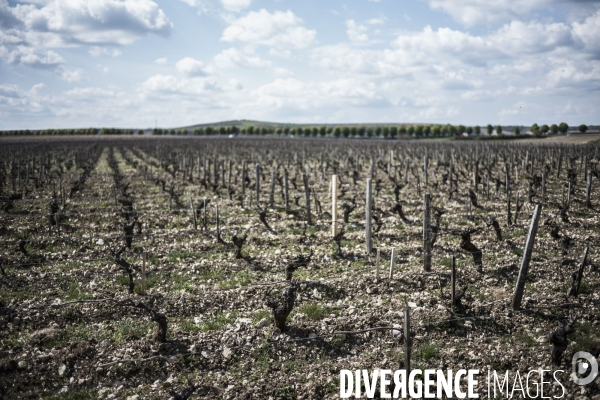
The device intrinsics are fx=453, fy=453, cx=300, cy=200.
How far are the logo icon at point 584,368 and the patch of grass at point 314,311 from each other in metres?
3.64

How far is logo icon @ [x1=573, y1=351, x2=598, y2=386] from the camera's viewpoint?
5590mm

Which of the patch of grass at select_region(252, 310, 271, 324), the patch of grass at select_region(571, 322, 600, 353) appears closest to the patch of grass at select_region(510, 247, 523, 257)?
the patch of grass at select_region(571, 322, 600, 353)

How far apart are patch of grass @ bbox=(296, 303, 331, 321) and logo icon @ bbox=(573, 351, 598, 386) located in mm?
3635

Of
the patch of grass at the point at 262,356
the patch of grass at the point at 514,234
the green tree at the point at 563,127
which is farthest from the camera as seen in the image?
the green tree at the point at 563,127

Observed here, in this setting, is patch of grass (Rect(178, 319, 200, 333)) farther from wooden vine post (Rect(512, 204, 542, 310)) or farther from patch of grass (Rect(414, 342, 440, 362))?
wooden vine post (Rect(512, 204, 542, 310))

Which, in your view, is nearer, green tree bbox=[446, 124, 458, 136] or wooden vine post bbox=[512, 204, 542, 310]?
wooden vine post bbox=[512, 204, 542, 310]

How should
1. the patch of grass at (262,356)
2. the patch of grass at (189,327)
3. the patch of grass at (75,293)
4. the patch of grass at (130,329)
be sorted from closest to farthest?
the patch of grass at (262,356)
the patch of grass at (130,329)
the patch of grass at (189,327)
the patch of grass at (75,293)

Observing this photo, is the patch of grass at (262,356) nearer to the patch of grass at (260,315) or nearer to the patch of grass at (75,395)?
the patch of grass at (260,315)

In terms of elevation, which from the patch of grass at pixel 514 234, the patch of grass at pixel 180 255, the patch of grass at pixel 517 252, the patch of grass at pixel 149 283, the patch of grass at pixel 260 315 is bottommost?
the patch of grass at pixel 260 315

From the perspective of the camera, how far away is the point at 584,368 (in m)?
5.80

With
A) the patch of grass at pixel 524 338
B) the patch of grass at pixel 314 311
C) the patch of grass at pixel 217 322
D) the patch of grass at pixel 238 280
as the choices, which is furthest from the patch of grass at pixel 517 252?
the patch of grass at pixel 217 322

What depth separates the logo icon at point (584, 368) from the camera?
18.3ft

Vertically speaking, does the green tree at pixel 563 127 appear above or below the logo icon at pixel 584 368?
above

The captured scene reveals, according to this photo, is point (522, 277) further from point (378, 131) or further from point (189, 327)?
point (378, 131)
